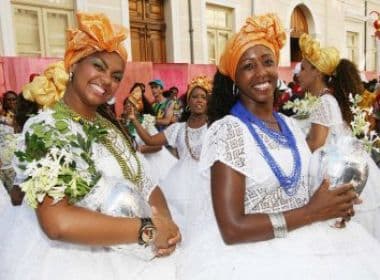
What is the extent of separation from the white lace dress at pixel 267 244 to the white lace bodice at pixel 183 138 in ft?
8.14

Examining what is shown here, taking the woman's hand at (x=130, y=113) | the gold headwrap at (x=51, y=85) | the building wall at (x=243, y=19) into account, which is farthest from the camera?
the building wall at (x=243, y=19)

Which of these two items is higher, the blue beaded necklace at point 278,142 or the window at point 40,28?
the window at point 40,28

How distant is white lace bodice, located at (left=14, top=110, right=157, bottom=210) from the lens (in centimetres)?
169

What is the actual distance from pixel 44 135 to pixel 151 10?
9789mm

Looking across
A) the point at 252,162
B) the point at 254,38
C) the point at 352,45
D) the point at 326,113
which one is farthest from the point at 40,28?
the point at 352,45

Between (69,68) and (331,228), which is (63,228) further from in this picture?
(331,228)

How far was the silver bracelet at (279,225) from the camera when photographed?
5.68 ft

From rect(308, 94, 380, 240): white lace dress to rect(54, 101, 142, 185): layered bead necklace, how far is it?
6.54 feet

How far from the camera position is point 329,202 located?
1718 mm

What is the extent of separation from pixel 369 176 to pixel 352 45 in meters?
16.9

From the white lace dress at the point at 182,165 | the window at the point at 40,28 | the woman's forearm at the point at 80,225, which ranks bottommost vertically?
the white lace dress at the point at 182,165

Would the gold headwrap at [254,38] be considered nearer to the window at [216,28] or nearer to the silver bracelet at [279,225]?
the silver bracelet at [279,225]

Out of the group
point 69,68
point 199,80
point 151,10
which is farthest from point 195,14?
point 69,68

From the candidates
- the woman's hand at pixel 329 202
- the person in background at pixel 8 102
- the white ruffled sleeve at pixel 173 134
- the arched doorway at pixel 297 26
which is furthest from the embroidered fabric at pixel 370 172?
the arched doorway at pixel 297 26
